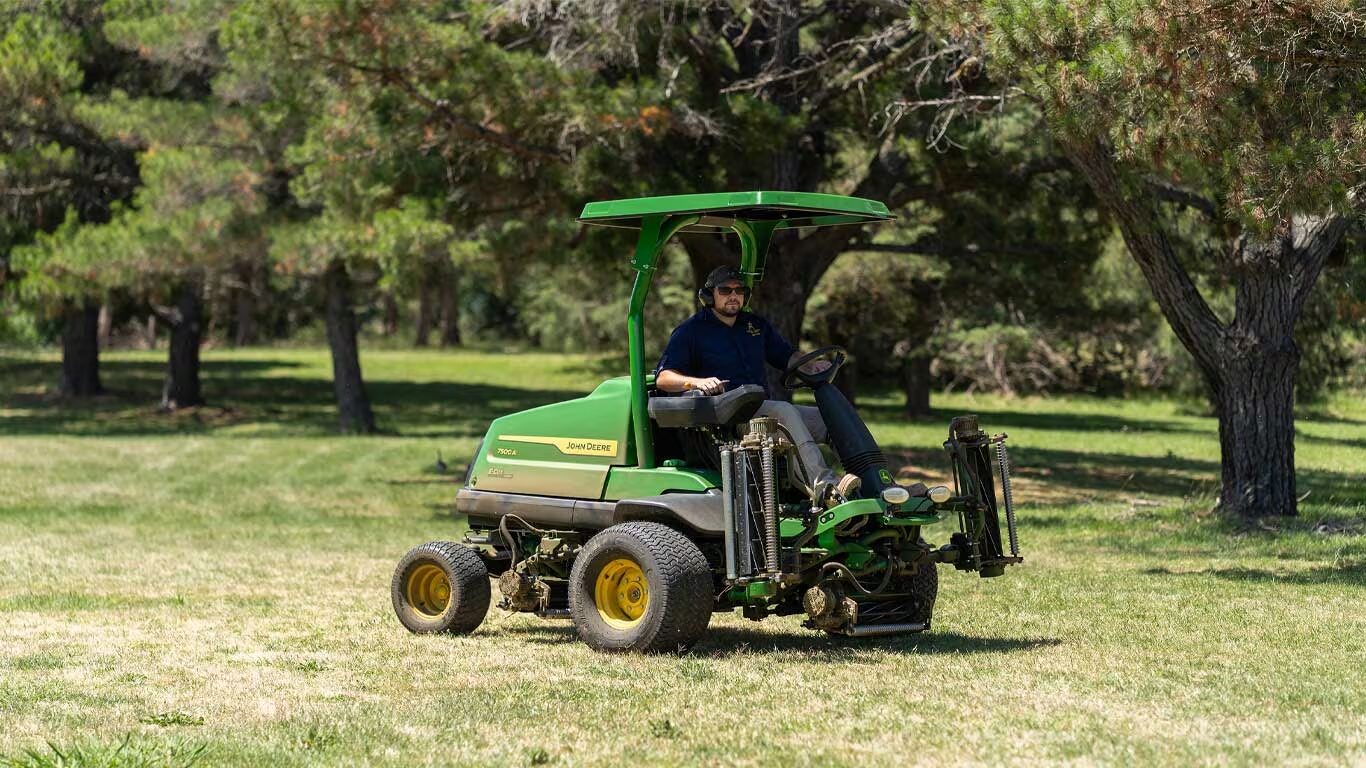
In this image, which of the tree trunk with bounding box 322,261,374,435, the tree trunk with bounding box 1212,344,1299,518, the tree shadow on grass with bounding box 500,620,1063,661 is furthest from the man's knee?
the tree trunk with bounding box 322,261,374,435

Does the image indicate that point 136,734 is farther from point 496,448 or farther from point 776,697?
point 496,448

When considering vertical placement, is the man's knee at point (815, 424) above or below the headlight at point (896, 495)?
above

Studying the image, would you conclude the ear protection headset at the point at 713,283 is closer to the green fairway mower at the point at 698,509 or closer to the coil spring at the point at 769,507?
the green fairway mower at the point at 698,509

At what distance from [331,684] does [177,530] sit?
31.1 ft

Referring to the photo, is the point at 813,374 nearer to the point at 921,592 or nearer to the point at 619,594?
the point at 921,592

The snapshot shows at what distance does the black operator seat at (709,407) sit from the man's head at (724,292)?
1.81 ft

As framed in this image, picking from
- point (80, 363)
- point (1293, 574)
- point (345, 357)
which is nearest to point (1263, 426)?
point (1293, 574)

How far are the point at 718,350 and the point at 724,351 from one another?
0.11 ft

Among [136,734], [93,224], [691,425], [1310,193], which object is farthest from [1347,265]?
[93,224]

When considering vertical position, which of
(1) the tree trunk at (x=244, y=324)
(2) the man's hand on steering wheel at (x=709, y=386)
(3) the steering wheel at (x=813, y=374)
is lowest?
(2) the man's hand on steering wheel at (x=709, y=386)

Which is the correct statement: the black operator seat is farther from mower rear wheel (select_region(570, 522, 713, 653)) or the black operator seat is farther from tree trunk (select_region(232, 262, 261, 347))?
tree trunk (select_region(232, 262, 261, 347))

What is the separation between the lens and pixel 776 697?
7.61 metres

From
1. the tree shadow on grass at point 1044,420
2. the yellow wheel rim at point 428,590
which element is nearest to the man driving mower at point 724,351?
the yellow wheel rim at point 428,590

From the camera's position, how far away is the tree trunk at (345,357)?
2933 cm
